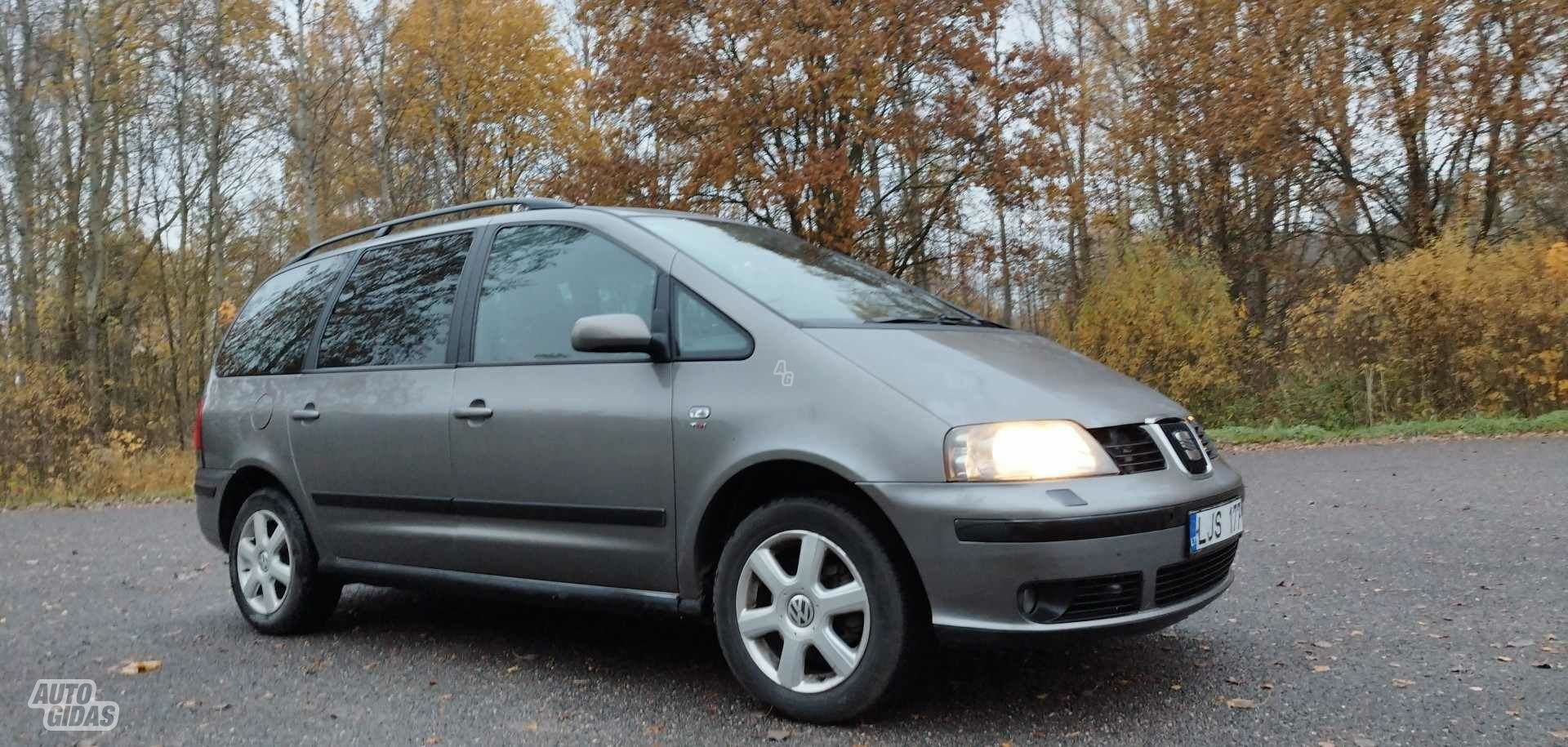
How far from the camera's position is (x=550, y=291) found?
409 cm

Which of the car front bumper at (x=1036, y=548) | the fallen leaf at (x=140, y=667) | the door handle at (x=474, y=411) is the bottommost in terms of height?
the fallen leaf at (x=140, y=667)

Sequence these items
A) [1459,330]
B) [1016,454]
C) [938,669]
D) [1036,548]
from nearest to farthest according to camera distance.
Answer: [1036,548] < [1016,454] < [938,669] < [1459,330]

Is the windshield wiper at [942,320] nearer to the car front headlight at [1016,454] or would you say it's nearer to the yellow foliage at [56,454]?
the car front headlight at [1016,454]

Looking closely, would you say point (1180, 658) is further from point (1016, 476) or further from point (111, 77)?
point (111, 77)

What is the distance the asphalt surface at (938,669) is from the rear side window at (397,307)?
3.96 feet

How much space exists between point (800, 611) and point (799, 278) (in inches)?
49.3

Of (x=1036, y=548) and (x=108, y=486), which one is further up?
(x=1036, y=548)

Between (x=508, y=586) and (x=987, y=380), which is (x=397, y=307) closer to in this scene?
(x=508, y=586)

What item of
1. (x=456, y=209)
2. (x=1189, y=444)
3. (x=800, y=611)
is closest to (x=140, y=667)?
(x=456, y=209)

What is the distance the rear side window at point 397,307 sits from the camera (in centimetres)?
443

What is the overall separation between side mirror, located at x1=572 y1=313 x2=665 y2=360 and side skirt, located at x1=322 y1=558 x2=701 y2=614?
2.64 ft

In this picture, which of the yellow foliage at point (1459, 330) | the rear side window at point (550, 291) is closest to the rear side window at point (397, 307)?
the rear side window at point (550, 291)

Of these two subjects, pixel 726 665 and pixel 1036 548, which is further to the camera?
pixel 726 665

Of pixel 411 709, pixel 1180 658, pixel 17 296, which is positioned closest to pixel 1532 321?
pixel 1180 658
